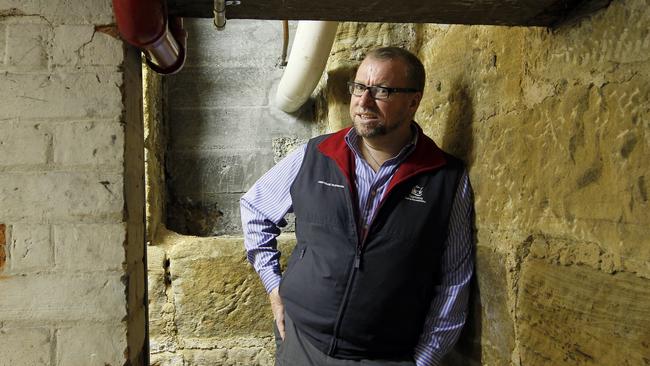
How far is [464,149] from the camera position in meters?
1.50

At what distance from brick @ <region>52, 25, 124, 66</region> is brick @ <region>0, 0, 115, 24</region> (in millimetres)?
17

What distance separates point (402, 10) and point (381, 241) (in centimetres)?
60

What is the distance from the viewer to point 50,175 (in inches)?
38.4

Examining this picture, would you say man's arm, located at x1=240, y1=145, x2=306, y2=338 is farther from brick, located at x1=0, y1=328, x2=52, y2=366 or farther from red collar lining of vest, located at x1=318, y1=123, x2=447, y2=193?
brick, located at x1=0, y1=328, x2=52, y2=366

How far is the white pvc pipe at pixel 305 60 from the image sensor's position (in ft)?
6.73

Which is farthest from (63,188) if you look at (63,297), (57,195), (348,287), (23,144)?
(348,287)

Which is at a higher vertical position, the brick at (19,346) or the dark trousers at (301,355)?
the brick at (19,346)

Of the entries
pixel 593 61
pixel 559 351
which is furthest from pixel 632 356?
pixel 593 61

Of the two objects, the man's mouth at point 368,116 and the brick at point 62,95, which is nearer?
the brick at point 62,95

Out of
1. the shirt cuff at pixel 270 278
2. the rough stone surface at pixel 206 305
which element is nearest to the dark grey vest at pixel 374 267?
the shirt cuff at pixel 270 278

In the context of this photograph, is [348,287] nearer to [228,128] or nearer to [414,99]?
[414,99]

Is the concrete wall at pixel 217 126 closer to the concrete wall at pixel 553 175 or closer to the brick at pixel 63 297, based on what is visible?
the concrete wall at pixel 553 175

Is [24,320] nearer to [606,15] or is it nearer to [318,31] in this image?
[606,15]

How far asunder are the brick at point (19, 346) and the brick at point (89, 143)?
0.35 meters
